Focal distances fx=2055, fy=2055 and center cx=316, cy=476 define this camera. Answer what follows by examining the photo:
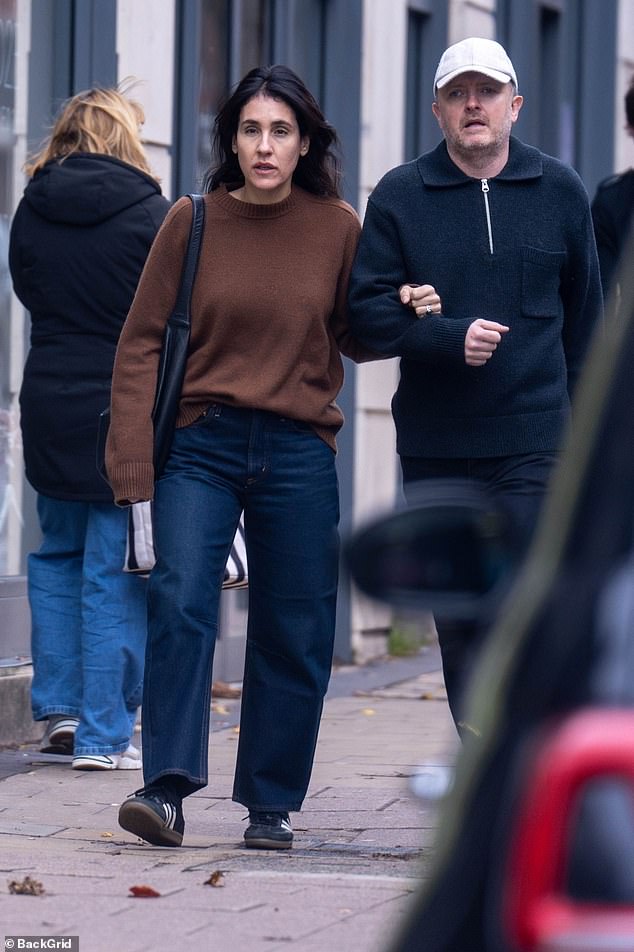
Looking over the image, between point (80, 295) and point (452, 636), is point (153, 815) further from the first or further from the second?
point (80, 295)

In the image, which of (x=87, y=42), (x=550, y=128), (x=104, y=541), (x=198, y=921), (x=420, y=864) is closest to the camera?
(x=198, y=921)

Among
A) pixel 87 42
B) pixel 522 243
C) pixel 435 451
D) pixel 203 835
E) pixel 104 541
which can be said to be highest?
pixel 87 42

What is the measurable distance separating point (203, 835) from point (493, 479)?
1.20 m

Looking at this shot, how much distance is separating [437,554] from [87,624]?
13.7 ft

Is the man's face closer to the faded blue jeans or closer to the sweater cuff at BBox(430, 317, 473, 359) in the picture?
the sweater cuff at BBox(430, 317, 473, 359)

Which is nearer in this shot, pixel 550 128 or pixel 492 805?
pixel 492 805

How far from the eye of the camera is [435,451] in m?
5.07

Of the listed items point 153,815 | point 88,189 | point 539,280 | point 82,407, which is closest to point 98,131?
point 88,189

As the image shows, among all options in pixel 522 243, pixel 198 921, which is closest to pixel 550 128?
pixel 522 243

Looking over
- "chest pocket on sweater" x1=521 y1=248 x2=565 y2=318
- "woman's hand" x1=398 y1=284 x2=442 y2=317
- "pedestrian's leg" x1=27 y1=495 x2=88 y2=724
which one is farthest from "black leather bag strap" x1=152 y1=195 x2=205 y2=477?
"pedestrian's leg" x1=27 y1=495 x2=88 y2=724

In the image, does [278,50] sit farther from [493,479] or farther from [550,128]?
[493,479]

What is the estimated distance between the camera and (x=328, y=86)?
32.9ft

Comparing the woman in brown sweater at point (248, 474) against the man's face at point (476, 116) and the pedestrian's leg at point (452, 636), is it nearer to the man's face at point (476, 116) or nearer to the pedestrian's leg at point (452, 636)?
the pedestrian's leg at point (452, 636)

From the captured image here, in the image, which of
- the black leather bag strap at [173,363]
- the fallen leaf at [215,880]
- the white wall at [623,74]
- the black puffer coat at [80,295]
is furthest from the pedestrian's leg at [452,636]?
the white wall at [623,74]
